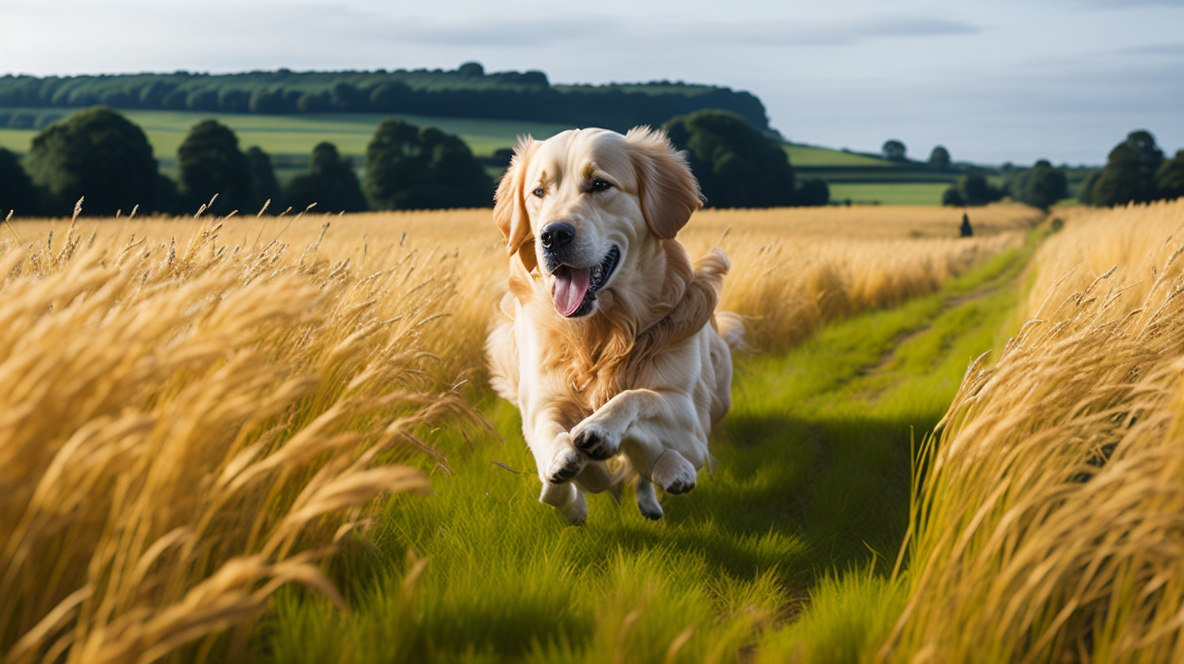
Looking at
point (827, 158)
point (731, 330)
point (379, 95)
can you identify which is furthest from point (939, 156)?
point (731, 330)

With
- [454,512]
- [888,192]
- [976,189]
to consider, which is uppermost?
[976,189]

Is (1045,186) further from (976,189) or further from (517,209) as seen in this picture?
(517,209)

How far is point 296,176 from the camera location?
160 feet

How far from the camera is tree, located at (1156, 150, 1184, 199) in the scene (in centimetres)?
5359

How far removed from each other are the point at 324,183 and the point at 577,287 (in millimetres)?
47816

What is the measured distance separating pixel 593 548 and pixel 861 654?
1207 millimetres

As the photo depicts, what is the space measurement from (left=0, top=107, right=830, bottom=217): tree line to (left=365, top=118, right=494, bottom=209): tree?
6 cm

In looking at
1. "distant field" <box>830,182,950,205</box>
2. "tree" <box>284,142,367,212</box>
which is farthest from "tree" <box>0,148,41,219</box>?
"distant field" <box>830,182,950,205</box>

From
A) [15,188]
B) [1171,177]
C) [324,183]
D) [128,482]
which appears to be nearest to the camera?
[128,482]

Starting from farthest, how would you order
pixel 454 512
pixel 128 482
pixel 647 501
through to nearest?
pixel 647 501 → pixel 454 512 → pixel 128 482

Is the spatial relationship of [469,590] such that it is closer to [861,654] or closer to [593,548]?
[593,548]

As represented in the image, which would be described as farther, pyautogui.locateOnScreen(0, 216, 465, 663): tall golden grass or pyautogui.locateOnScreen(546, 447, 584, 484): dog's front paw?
pyautogui.locateOnScreen(546, 447, 584, 484): dog's front paw

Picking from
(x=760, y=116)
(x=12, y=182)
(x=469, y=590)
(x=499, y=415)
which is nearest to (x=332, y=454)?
(x=469, y=590)

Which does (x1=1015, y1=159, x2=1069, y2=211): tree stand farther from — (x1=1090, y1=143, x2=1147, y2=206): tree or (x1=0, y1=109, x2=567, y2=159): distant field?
(x1=0, y1=109, x2=567, y2=159): distant field
